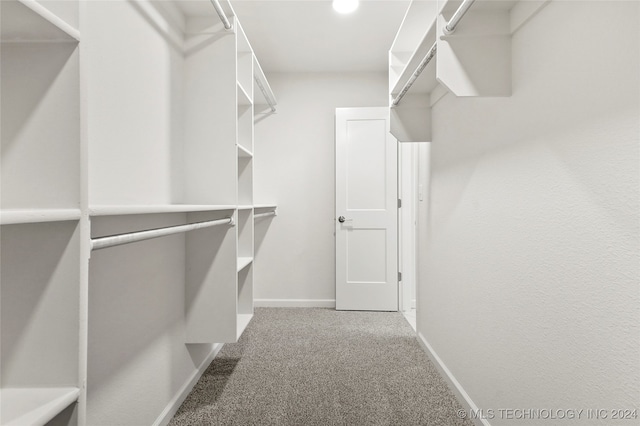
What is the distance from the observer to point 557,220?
995 mm

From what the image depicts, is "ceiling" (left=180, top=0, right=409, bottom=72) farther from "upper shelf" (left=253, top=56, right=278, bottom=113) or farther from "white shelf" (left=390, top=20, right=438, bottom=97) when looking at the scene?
"white shelf" (left=390, top=20, right=438, bottom=97)

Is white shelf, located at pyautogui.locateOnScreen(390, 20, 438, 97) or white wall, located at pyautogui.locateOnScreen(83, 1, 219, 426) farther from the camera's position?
white shelf, located at pyautogui.locateOnScreen(390, 20, 438, 97)

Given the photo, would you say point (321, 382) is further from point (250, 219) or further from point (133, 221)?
point (133, 221)

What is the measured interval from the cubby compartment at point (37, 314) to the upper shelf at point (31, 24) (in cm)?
34

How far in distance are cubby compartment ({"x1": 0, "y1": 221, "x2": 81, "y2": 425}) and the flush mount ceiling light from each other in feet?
7.74

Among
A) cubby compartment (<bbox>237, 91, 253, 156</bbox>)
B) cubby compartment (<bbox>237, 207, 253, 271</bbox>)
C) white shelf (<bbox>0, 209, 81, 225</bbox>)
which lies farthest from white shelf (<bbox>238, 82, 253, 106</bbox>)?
white shelf (<bbox>0, 209, 81, 225</bbox>)

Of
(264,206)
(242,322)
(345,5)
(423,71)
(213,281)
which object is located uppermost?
(345,5)

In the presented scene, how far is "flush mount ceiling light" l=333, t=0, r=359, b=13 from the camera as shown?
230 centimetres

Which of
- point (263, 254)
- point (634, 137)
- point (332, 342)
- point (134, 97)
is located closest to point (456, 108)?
point (634, 137)

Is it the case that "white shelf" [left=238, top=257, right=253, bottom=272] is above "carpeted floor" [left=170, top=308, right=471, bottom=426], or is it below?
above

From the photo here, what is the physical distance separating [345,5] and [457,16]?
1558 millimetres

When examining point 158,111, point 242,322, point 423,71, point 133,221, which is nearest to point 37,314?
point 133,221

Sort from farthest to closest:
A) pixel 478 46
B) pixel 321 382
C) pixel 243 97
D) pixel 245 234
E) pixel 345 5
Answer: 1. pixel 345 5
2. pixel 245 234
3. pixel 243 97
4. pixel 321 382
5. pixel 478 46

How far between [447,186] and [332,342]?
56.9 inches
